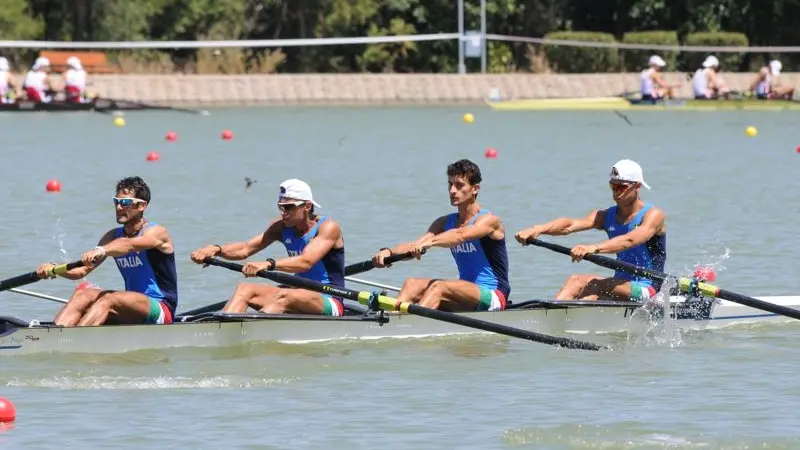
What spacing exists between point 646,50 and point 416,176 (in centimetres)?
2020

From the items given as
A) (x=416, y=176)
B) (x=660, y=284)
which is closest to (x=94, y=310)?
(x=660, y=284)

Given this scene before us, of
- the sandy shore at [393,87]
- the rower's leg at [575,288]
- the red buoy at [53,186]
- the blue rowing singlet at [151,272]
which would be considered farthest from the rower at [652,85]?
the blue rowing singlet at [151,272]

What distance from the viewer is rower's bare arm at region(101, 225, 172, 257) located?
12.8m

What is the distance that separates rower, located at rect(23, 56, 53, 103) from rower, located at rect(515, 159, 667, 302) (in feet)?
91.3

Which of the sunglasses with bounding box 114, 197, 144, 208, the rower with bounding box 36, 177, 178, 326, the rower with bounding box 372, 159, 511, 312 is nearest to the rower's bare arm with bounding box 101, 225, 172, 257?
the rower with bounding box 36, 177, 178, 326

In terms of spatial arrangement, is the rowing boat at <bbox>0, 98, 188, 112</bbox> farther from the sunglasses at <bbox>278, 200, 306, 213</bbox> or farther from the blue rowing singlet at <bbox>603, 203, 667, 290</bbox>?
the sunglasses at <bbox>278, 200, 306, 213</bbox>

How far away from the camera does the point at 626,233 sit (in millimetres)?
14328

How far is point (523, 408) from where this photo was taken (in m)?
11.6

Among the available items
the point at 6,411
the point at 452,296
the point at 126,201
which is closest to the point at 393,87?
the point at 452,296

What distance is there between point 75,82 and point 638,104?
41.7 ft

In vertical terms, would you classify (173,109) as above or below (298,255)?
below

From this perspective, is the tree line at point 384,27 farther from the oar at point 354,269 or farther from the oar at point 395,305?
the oar at point 395,305

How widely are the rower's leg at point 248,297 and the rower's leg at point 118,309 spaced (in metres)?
0.66

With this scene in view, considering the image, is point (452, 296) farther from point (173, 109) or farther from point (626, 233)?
point (173, 109)
